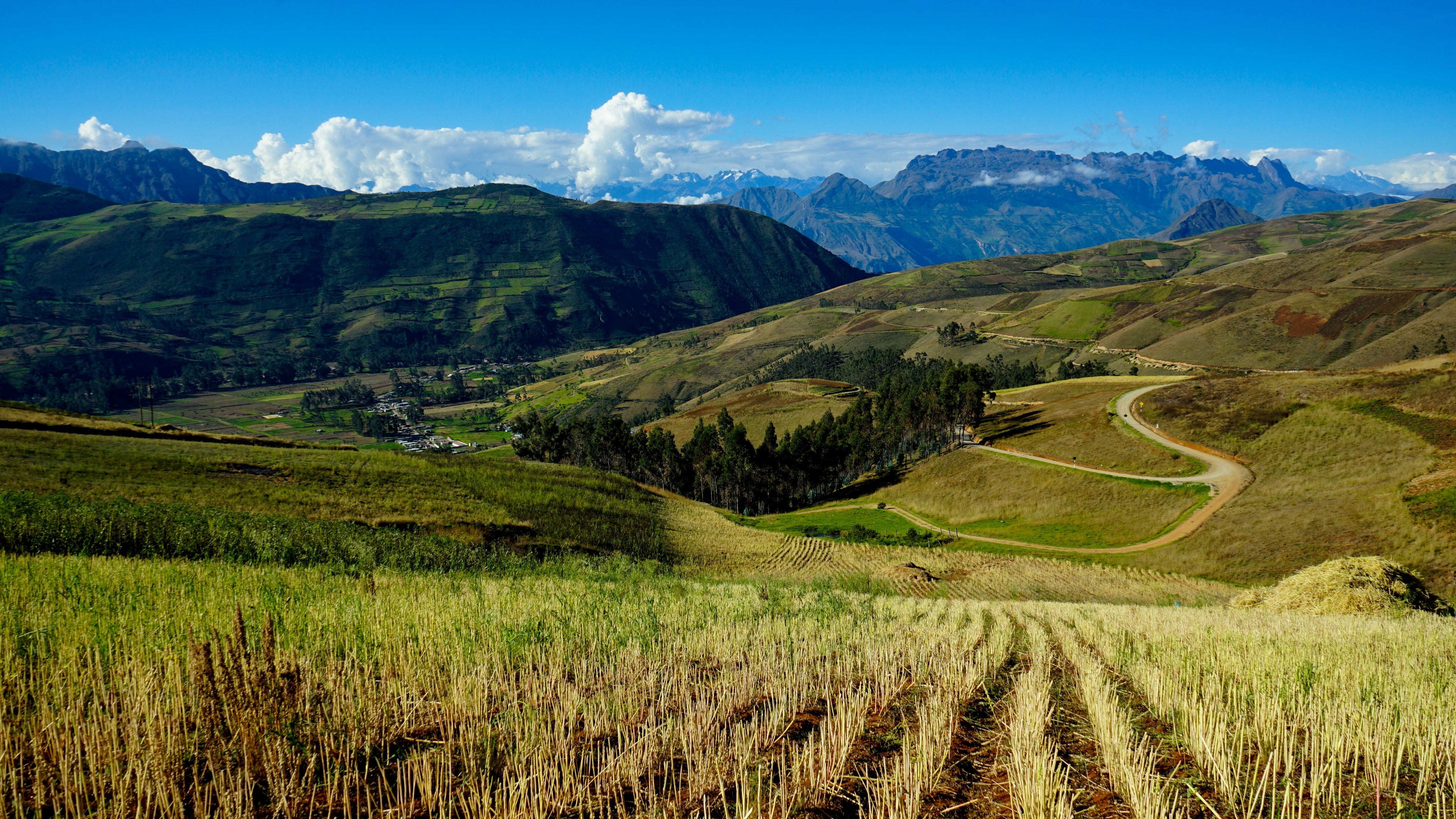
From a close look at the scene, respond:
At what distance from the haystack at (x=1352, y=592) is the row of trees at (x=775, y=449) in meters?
76.4

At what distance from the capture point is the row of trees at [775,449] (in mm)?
103938

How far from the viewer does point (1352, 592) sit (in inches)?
912

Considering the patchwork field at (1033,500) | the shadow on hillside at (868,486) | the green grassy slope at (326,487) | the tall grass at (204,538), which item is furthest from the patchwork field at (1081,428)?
the tall grass at (204,538)

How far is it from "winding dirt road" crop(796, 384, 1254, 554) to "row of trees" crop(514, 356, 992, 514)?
13243 mm

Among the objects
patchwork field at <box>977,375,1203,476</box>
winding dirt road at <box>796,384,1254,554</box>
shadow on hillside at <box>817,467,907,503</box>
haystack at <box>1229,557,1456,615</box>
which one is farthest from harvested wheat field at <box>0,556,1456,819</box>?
shadow on hillside at <box>817,467,907,503</box>

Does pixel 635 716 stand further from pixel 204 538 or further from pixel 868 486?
pixel 868 486

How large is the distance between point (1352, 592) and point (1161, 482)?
155 feet

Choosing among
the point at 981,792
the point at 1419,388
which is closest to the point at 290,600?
the point at 981,792

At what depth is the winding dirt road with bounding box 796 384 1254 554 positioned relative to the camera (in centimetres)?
5578

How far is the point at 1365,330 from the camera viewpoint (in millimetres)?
153625

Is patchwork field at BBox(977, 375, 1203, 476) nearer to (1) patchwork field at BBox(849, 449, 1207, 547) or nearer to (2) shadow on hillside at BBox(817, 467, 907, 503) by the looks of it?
(1) patchwork field at BBox(849, 449, 1207, 547)

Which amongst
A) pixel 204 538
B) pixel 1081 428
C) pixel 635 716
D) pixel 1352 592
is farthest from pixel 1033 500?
pixel 635 716

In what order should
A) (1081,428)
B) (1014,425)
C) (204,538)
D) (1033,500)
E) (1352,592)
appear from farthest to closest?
(1014,425)
(1081,428)
(1033,500)
(1352,592)
(204,538)

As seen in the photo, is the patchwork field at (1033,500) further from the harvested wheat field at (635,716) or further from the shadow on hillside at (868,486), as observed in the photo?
the harvested wheat field at (635,716)
